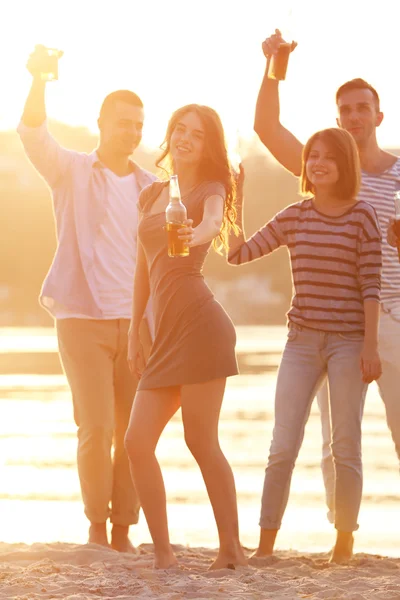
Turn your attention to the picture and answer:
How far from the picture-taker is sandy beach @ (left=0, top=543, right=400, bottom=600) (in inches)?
237

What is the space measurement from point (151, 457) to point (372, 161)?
2008 millimetres

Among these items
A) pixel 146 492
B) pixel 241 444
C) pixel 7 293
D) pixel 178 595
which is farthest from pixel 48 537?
pixel 7 293

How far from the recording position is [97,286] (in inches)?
299

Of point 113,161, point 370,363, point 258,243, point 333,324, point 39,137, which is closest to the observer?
point 370,363

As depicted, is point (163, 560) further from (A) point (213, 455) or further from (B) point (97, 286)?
(B) point (97, 286)

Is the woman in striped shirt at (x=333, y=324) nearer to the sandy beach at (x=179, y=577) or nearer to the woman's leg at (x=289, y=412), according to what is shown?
the woman's leg at (x=289, y=412)

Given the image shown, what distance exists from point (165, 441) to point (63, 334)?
5.53m

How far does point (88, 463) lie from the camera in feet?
24.7

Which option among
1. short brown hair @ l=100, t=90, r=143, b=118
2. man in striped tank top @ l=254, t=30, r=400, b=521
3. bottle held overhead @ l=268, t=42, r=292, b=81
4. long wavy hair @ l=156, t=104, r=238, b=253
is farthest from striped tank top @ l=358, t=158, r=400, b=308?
short brown hair @ l=100, t=90, r=143, b=118

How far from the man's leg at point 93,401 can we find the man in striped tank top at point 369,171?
3.52 ft

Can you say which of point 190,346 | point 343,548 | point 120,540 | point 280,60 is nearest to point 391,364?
point 343,548

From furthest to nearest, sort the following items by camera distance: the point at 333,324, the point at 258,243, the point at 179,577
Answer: the point at 258,243 < the point at 333,324 < the point at 179,577

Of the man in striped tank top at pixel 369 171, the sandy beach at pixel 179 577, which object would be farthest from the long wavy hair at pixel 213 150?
the sandy beach at pixel 179 577

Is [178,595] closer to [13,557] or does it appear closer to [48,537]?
[13,557]
